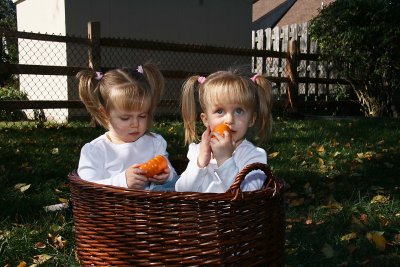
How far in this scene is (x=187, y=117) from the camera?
8.40 feet

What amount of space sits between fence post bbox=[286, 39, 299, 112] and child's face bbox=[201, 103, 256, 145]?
6997 mm

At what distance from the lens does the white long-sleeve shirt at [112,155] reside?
2398mm

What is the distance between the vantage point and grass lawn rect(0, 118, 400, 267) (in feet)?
7.86

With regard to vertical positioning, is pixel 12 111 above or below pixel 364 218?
below

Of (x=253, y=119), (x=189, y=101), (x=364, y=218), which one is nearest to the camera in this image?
(x=253, y=119)

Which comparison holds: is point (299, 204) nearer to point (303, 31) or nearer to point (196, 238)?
point (196, 238)

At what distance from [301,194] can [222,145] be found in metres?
1.65

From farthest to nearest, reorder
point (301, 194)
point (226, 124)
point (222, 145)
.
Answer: point (301, 194), point (226, 124), point (222, 145)

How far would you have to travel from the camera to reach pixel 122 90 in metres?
2.43

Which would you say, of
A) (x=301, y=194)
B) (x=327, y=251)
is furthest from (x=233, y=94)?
(x=301, y=194)

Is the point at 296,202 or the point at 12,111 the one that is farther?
the point at 12,111

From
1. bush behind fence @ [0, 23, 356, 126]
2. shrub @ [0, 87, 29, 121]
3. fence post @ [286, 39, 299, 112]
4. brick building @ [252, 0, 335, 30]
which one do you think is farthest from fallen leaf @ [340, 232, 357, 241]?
brick building @ [252, 0, 335, 30]

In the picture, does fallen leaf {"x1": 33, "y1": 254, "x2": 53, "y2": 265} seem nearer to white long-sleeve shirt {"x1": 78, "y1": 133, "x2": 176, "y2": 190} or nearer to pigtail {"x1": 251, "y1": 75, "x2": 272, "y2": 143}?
white long-sleeve shirt {"x1": 78, "y1": 133, "x2": 176, "y2": 190}

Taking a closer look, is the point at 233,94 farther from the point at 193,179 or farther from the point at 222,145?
the point at 193,179
